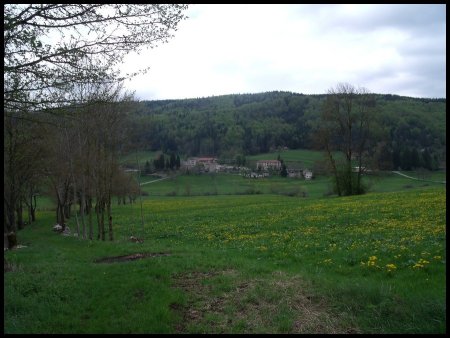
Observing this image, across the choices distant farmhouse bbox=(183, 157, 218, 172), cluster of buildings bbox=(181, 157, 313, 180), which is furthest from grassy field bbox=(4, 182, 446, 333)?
distant farmhouse bbox=(183, 157, 218, 172)

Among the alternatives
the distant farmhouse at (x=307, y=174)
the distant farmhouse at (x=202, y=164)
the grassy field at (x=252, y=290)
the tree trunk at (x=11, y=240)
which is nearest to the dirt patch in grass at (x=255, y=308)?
the grassy field at (x=252, y=290)

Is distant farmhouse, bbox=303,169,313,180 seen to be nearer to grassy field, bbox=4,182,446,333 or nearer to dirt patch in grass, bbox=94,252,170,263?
grassy field, bbox=4,182,446,333

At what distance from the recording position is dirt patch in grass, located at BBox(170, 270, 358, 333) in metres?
7.06

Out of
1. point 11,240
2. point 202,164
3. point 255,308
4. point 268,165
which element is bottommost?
point 268,165

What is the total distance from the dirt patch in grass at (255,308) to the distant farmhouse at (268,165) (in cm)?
11822

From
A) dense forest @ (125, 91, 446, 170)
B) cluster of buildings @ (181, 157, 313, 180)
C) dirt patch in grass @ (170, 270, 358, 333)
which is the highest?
dense forest @ (125, 91, 446, 170)

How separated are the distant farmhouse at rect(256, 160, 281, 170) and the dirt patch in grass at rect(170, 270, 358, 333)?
118 meters

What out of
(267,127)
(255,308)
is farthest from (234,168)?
(255,308)

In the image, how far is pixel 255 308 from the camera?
794 centimetres

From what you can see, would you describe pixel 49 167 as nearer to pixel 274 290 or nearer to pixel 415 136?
pixel 274 290

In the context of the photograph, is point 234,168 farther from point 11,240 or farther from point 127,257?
point 127,257

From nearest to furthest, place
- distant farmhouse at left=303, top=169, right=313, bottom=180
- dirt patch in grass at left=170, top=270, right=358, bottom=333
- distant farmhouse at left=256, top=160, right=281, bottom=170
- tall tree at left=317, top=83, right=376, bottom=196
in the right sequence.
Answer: dirt patch in grass at left=170, top=270, right=358, bottom=333 < tall tree at left=317, top=83, right=376, bottom=196 < distant farmhouse at left=303, top=169, right=313, bottom=180 < distant farmhouse at left=256, top=160, right=281, bottom=170

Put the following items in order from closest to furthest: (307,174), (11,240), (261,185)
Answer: (11,240), (261,185), (307,174)

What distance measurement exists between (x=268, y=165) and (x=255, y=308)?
125201 mm
